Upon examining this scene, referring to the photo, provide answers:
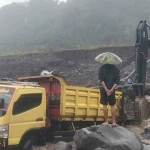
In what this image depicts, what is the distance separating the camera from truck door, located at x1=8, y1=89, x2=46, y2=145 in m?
7.87

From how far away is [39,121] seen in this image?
28.4 feet

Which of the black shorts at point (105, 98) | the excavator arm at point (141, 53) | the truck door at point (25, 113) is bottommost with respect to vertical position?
the truck door at point (25, 113)

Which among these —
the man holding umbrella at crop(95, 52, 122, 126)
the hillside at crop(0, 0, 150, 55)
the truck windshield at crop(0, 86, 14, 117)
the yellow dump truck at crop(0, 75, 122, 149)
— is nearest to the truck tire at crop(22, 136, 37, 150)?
the yellow dump truck at crop(0, 75, 122, 149)

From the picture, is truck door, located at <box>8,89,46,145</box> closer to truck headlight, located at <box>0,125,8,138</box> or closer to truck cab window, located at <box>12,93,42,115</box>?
truck cab window, located at <box>12,93,42,115</box>

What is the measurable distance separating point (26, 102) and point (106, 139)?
2.19 meters

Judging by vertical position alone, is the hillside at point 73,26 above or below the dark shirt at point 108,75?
above

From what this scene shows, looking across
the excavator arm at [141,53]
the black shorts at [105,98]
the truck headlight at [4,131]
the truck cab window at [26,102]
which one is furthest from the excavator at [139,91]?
the truck headlight at [4,131]

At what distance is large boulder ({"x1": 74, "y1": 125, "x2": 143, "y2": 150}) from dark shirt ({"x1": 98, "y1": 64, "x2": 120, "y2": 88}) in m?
1.00

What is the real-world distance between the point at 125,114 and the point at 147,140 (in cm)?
215

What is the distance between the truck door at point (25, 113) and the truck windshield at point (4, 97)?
0.15m

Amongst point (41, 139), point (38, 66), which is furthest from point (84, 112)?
point (38, 66)

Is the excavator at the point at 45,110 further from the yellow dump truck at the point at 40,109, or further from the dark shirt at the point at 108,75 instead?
the dark shirt at the point at 108,75

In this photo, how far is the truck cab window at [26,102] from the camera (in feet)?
26.3

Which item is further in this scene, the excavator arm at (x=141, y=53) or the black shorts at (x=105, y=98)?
the excavator arm at (x=141, y=53)
